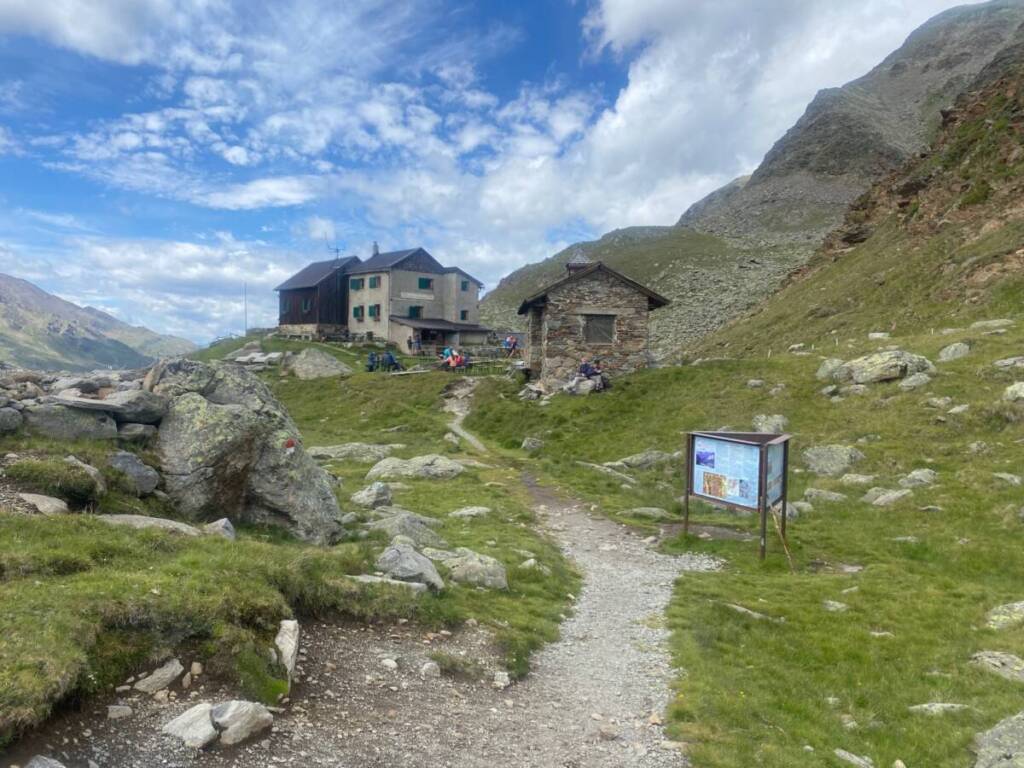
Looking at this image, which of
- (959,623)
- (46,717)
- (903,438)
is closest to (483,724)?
(46,717)

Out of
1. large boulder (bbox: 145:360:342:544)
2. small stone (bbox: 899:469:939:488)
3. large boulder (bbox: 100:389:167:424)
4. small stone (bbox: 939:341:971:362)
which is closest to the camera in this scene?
large boulder (bbox: 145:360:342:544)

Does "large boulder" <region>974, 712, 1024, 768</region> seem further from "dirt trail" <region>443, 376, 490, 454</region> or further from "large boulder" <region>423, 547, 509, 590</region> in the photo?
"dirt trail" <region>443, 376, 490, 454</region>

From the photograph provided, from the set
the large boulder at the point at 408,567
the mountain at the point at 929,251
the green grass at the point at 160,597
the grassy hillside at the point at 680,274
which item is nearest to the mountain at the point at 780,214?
the grassy hillside at the point at 680,274

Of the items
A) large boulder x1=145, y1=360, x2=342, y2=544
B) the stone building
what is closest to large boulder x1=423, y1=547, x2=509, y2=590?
large boulder x1=145, y1=360, x2=342, y2=544

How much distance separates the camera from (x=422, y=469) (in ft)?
79.3

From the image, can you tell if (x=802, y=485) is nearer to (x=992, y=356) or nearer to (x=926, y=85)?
(x=992, y=356)

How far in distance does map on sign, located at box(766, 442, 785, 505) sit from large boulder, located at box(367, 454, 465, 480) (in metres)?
11.9

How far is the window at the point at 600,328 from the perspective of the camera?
124ft

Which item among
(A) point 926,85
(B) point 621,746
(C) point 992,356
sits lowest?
(B) point 621,746

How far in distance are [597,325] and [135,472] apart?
29211 millimetres

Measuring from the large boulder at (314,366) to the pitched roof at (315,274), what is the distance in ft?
77.0

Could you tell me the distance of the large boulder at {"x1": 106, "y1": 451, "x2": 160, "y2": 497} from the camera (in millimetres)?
11773

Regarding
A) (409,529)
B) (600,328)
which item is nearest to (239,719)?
(409,529)

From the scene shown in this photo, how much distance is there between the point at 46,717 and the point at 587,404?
28843 mm
